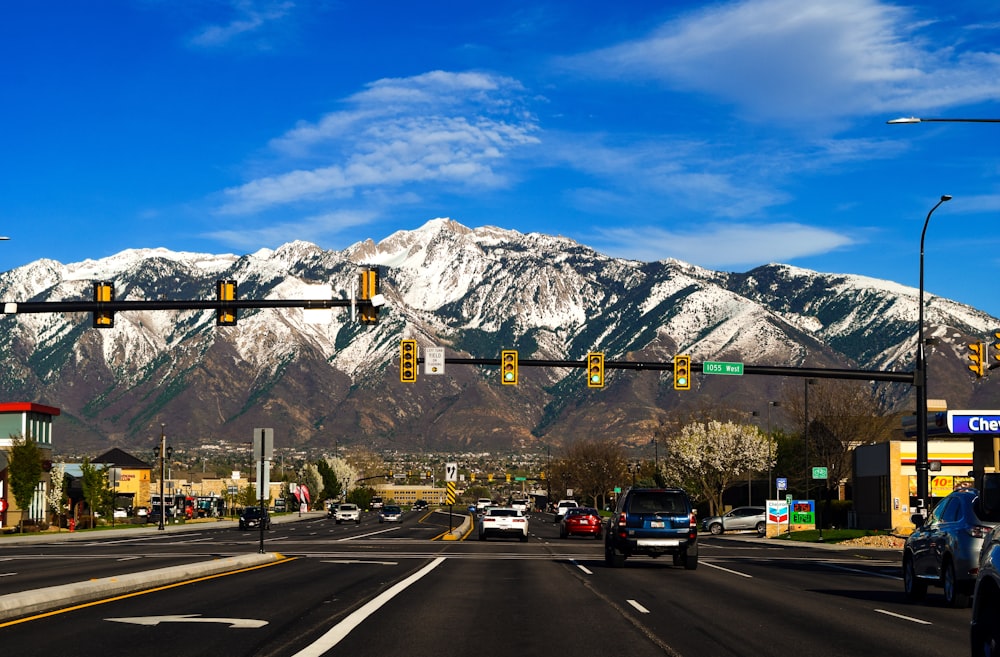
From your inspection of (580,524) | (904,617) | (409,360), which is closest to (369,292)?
(409,360)

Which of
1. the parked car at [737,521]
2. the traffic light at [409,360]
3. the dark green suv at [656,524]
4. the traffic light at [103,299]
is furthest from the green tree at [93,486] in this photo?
the dark green suv at [656,524]

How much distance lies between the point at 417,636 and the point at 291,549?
1149 inches

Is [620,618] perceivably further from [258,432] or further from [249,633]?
[258,432]

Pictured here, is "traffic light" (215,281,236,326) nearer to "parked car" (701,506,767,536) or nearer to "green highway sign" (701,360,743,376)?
"green highway sign" (701,360,743,376)

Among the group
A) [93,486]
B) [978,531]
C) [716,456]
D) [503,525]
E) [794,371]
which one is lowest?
[503,525]

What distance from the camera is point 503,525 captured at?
54.9 meters

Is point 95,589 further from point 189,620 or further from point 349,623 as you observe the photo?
point 349,623

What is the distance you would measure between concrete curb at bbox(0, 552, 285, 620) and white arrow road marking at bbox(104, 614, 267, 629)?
162 centimetres

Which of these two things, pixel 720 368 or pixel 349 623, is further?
pixel 720 368

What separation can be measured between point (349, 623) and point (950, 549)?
1057cm

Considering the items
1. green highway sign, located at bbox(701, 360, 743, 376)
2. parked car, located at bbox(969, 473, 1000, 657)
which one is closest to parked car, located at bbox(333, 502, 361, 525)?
green highway sign, located at bbox(701, 360, 743, 376)

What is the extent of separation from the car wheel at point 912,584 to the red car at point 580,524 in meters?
39.2

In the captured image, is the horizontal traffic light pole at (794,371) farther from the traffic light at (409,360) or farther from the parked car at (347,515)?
the parked car at (347,515)

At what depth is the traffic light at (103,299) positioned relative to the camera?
34344 mm
